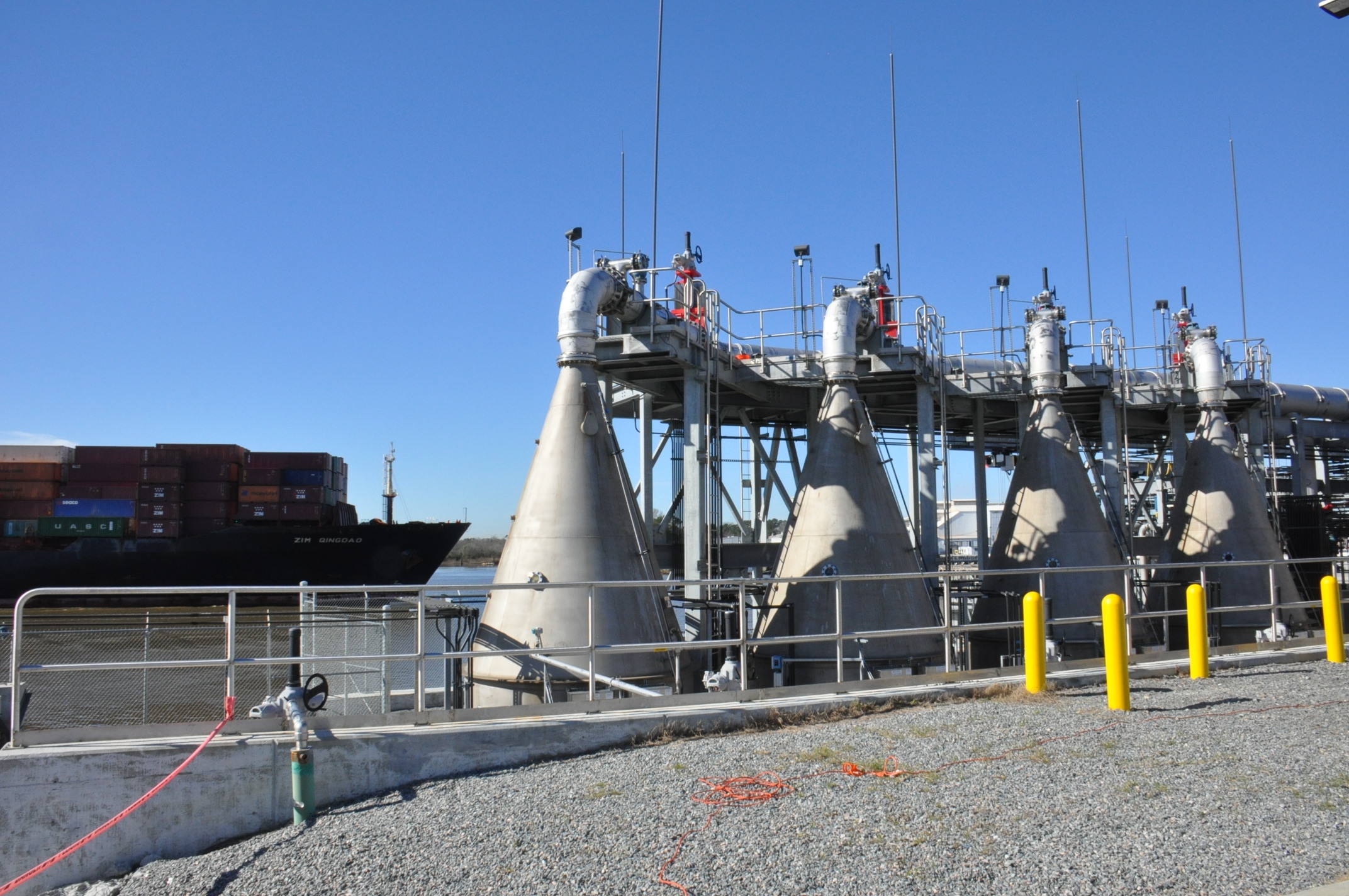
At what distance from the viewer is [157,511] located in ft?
156

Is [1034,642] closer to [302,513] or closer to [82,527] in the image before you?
[302,513]

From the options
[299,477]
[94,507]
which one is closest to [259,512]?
[299,477]

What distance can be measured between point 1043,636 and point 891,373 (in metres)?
8.97

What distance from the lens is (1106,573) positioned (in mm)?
18719

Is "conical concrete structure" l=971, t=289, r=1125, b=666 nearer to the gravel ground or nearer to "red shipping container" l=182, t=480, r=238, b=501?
the gravel ground

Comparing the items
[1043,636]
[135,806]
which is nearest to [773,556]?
[1043,636]

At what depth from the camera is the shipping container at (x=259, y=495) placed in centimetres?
4903

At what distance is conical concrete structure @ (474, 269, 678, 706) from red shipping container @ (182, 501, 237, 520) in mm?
41153

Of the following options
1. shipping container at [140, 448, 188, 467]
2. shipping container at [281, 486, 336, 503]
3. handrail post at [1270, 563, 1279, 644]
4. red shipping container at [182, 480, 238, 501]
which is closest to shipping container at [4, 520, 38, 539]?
shipping container at [140, 448, 188, 467]

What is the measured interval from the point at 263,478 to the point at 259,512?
1.89m

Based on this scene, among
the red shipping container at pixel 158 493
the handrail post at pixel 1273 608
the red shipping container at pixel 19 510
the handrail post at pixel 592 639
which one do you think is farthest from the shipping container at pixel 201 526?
the handrail post at pixel 1273 608

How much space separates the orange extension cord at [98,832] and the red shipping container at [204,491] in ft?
152

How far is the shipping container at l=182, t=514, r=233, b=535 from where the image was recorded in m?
48.2

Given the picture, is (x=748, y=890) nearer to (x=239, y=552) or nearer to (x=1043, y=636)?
(x=1043, y=636)
